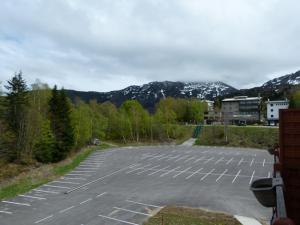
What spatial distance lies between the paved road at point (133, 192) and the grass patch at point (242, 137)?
23.2 m

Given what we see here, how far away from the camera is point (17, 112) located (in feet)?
136

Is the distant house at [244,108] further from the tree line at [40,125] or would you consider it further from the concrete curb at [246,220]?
the concrete curb at [246,220]

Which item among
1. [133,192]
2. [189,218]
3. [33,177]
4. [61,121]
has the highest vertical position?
[61,121]

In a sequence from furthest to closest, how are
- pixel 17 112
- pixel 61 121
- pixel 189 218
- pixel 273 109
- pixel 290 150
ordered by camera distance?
pixel 273 109 → pixel 61 121 → pixel 17 112 → pixel 189 218 → pixel 290 150

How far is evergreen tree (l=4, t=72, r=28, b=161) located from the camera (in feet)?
129

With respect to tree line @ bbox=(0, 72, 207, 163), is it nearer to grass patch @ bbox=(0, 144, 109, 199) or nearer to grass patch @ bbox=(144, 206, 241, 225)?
grass patch @ bbox=(0, 144, 109, 199)

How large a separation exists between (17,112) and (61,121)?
24.6ft

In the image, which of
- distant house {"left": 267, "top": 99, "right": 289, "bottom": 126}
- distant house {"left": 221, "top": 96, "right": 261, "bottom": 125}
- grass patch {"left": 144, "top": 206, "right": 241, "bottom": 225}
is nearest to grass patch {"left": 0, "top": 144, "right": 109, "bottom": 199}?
grass patch {"left": 144, "top": 206, "right": 241, "bottom": 225}

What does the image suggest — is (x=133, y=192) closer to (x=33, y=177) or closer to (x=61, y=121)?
(x=33, y=177)

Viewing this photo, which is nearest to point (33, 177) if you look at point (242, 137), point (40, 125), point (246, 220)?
point (40, 125)

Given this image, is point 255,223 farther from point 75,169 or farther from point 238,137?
point 238,137

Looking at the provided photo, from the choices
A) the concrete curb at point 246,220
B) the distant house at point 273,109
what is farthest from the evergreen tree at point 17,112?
the distant house at point 273,109

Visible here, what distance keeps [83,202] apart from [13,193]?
24.6 feet

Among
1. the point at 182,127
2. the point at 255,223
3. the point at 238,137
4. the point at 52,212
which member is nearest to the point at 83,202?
the point at 52,212
